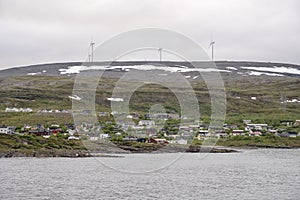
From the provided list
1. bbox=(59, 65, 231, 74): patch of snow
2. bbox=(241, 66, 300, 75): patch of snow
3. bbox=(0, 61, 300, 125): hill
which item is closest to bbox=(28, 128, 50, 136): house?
bbox=(0, 61, 300, 125): hill

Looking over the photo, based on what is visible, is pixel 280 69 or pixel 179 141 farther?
pixel 280 69

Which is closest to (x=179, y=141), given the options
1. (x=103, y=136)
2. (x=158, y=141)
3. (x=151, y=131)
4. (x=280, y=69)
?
(x=158, y=141)

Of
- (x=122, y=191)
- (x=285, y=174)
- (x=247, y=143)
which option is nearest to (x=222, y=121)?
(x=247, y=143)

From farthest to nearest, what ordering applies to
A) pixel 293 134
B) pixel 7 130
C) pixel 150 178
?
pixel 293 134, pixel 7 130, pixel 150 178

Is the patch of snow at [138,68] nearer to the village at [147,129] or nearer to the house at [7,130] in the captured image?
the village at [147,129]

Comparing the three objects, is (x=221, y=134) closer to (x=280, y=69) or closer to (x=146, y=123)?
(x=146, y=123)

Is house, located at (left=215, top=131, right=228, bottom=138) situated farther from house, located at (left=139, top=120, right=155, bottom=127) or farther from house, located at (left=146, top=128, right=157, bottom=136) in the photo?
house, located at (left=139, top=120, right=155, bottom=127)

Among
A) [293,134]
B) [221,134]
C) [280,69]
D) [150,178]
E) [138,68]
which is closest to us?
[150,178]
